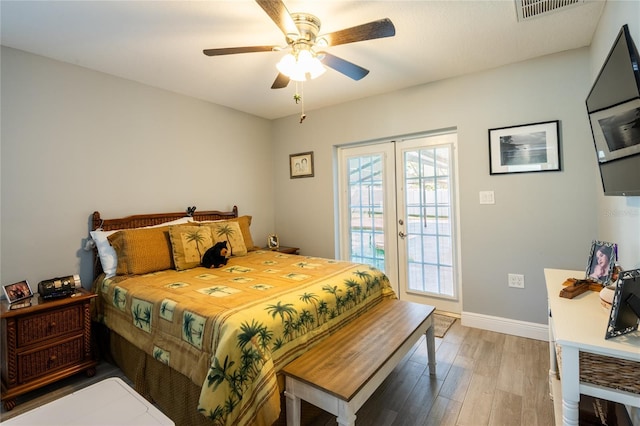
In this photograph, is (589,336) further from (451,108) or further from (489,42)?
(451,108)

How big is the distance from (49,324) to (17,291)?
346 mm

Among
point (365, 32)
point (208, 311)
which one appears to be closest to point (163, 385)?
point (208, 311)

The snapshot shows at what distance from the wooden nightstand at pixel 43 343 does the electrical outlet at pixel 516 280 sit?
355 cm

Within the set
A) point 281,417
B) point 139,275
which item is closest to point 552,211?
point 281,417

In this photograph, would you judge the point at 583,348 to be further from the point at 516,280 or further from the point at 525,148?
the point at 525,148

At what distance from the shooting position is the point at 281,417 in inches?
62.9

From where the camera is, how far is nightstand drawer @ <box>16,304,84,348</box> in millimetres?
1948

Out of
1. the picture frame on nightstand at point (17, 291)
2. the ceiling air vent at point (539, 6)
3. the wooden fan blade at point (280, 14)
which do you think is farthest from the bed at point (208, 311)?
the ceiling air vent at point (539, 6)

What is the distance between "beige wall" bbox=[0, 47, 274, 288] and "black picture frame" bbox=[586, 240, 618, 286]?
3.47 m

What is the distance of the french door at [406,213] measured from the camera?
10.7 ft

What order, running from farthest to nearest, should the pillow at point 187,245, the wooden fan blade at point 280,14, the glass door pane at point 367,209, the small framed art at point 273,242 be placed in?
the small framed art at point 273,242, the glass door pane at point 367,209, the pillow at point 187,245, the wooden fan blade at point 280,14

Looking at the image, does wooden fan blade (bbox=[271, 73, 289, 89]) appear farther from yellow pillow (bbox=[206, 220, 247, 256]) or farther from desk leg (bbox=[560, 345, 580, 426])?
desk leg (bbox=[560, 345, 580, 426])

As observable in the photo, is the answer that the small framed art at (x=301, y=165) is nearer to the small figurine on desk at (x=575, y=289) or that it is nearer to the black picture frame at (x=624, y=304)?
the small figurine on desk at (x=575, y=289)

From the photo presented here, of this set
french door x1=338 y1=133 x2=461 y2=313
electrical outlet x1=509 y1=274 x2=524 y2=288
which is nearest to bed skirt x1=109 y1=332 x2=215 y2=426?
french door x1=338 y1=133 x2=461 y2=313
